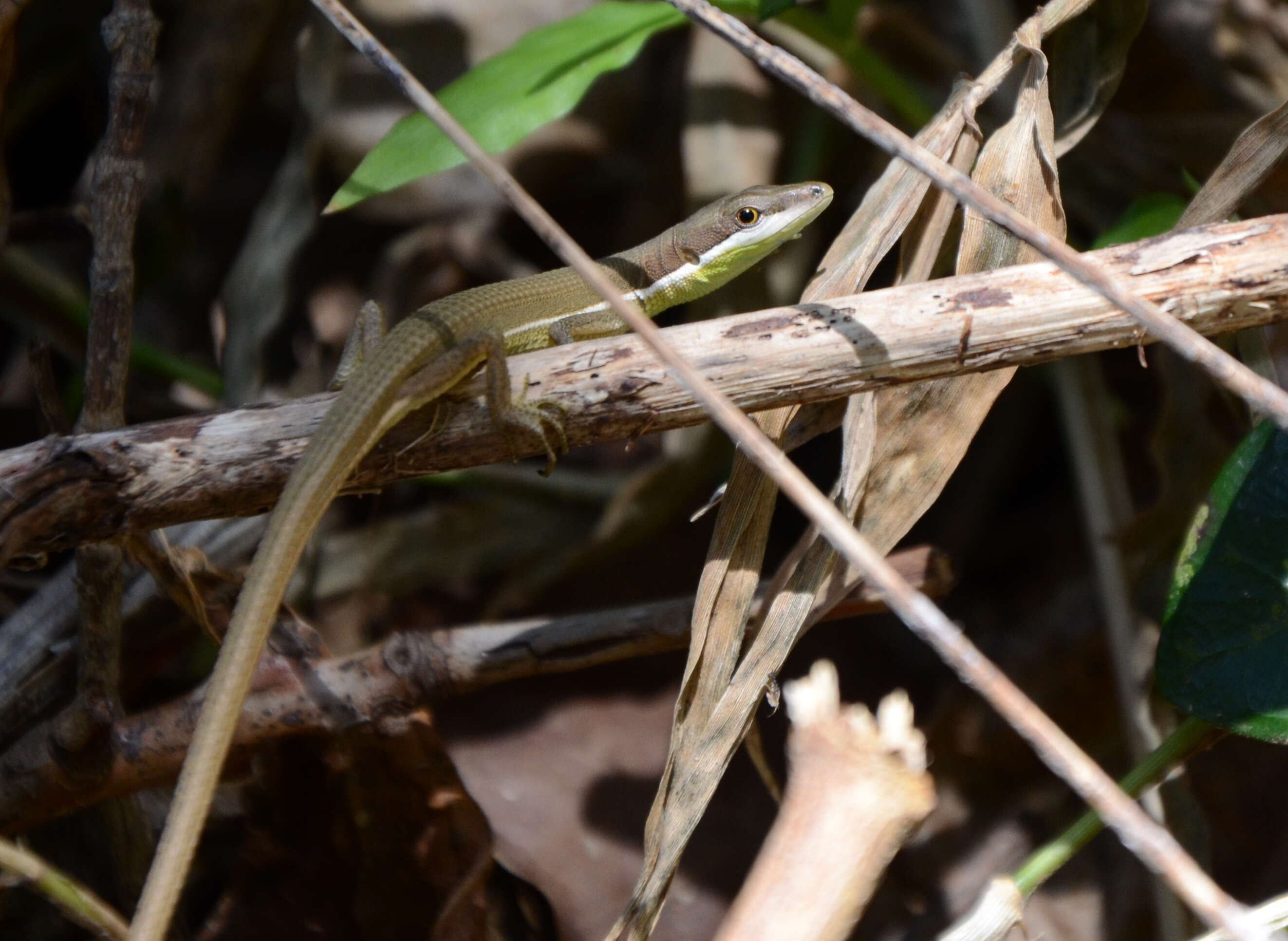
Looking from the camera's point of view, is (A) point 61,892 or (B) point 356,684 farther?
(B) point 356,684

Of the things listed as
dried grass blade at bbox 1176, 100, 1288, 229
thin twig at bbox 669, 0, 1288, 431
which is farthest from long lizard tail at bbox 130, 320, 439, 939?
dried grass blade at bbox 1176, 100, 1288, 229

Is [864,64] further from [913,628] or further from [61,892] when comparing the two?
[61,892]

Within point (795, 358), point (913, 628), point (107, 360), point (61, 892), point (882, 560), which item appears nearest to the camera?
point (913, 628)

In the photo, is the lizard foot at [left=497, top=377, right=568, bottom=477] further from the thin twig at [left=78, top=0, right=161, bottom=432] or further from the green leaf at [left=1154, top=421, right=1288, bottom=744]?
the green leaf at [left=1154, top=421, right=1288, bottom=744]

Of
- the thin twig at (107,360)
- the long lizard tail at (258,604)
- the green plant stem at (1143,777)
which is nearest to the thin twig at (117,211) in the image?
the thin twig at (107,360)

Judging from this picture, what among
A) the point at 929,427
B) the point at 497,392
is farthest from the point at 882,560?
the point at 497,392

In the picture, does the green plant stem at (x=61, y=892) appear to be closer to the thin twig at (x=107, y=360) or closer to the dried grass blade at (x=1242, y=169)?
the thin twig at (x=107, y=360)
